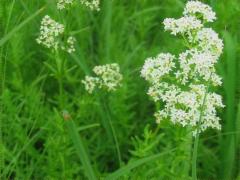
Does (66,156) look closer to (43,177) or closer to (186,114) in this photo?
(43,177)

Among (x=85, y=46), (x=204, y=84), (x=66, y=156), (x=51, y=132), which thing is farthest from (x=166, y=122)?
(x=85, y=46)

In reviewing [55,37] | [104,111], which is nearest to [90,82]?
[104,111]

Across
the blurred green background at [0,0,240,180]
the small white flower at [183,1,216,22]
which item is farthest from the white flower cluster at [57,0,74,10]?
the small white flower at [183,1,216,22]

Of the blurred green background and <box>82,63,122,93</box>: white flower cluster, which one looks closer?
the blurred green background

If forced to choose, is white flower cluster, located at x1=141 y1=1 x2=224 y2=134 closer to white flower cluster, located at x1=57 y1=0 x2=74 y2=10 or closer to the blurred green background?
the blurred green background

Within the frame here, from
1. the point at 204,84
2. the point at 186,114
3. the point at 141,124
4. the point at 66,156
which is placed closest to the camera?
the point at 186,114

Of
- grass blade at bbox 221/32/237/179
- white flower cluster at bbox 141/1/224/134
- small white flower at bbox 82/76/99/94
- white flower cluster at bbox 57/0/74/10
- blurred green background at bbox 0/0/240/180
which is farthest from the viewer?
small white flower at bbox 82/76/99/94
